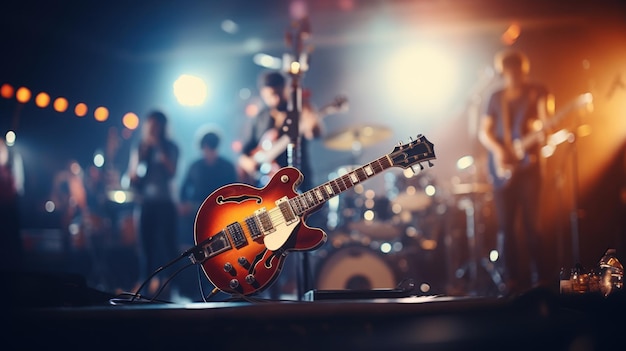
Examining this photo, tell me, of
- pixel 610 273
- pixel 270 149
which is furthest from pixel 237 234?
pixel 270 149

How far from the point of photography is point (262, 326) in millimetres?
1875

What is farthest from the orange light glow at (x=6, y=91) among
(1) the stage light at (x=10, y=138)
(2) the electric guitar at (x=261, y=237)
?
(2) the electric guitar at (x=261, y=237)

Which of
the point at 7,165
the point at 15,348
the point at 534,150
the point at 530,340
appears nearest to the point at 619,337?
the point at 530,340

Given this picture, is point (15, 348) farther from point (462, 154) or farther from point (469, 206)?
point (462, 154)

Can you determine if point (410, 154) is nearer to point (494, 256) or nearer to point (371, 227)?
point (371, 227)

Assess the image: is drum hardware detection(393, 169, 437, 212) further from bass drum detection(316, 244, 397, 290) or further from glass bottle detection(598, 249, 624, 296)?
glass bottle detection(598, 249, 624, 296)

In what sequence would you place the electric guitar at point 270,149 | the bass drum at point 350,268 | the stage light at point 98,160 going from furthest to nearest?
1. the stage light at point 98,160
2. the bass drum at point 350,268
3. the electric guitar at point 270,149

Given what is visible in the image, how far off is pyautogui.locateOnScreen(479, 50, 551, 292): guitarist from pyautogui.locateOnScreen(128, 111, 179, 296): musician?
306 cm

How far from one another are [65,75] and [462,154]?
5.45 metres

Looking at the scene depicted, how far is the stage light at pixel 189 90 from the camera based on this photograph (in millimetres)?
9859

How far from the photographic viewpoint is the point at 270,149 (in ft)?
17.8

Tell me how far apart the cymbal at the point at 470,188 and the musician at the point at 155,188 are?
292 centimetres

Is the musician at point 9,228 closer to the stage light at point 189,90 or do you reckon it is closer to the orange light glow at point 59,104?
the orange light glow at point 59,104

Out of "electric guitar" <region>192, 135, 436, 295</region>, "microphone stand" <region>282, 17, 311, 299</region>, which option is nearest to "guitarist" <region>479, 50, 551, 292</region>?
"microphone stand" <region>282, 17, 311, 299</region>
